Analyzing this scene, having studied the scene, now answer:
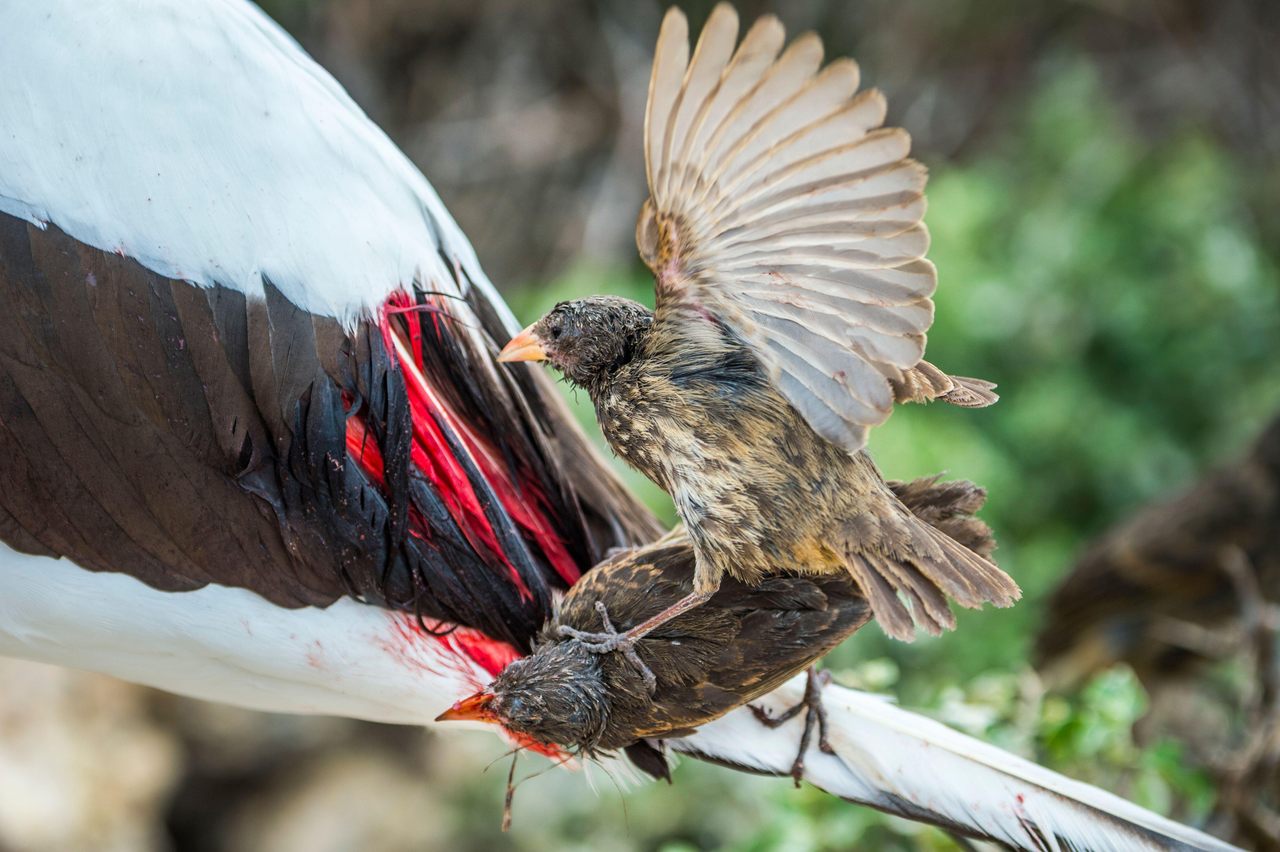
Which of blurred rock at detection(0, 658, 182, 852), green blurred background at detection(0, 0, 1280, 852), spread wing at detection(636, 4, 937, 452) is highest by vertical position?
spread wing at detection(636, 4, 937, 452)

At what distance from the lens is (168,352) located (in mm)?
898

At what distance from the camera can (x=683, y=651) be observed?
908mm

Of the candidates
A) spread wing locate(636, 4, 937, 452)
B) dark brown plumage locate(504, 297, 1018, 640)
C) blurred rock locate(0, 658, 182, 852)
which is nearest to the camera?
spread wing locate(636, 4, 937, 452)

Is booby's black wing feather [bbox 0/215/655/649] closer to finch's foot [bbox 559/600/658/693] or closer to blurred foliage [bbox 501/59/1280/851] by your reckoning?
finch's foot [bbox 559/600/658/693]

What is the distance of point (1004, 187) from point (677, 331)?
11.7ft

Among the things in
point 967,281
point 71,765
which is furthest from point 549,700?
point 967,281

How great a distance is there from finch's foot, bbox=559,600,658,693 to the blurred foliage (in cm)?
161

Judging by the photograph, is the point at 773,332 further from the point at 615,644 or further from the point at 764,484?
the point at 615,644

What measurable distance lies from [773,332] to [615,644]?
0.27 m

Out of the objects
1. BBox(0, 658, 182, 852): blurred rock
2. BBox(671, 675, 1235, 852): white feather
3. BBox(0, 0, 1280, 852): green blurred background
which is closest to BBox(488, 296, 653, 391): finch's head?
BBox(671, 675, 1235, 852): white feather

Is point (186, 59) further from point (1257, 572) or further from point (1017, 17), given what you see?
point (1017, 17)

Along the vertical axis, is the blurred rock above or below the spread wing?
below

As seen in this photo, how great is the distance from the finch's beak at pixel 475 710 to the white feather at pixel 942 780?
0.20 metres

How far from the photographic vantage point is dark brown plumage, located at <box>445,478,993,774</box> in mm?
897
